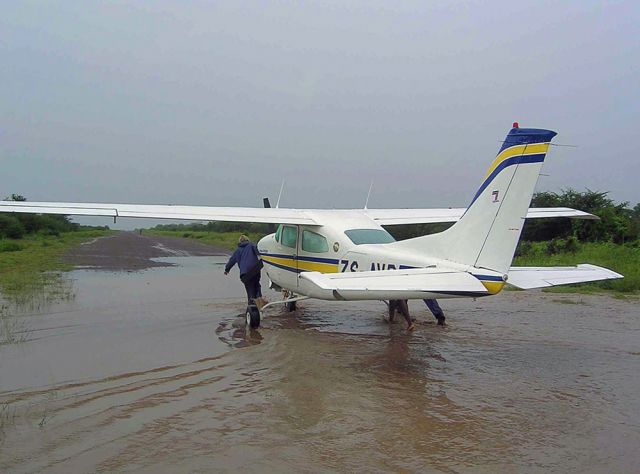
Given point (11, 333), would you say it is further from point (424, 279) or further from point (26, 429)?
point (424, 279)

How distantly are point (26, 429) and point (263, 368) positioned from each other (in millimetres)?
2926

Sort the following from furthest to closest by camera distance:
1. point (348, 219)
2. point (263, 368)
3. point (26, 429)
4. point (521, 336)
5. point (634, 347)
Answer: point (348, 219), point (521, 336), point (634, 347), point (263, 368), point (26, 429)

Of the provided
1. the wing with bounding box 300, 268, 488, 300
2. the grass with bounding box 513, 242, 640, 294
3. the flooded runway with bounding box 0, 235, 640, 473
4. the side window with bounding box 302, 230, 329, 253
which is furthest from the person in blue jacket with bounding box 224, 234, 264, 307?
the grass with bounding box 513, 242, 640, 294

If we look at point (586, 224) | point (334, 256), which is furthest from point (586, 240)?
point (334, 256)

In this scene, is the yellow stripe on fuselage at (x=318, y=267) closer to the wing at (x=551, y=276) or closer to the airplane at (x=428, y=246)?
the airplane at (x=428, y=246)

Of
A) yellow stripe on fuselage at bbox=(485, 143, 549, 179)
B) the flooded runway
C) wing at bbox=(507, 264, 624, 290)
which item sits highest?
yellow stripe on fuselage at bbox=(485, 143, 549, 179)

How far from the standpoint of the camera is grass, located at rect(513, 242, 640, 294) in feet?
50.2

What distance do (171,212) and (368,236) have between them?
3.72m

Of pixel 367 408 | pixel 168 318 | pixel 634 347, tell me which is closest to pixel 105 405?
pixel 367 408

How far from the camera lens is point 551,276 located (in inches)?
318

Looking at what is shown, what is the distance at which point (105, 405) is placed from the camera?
583 cm

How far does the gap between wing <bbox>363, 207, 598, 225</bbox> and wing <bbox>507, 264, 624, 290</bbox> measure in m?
3.87

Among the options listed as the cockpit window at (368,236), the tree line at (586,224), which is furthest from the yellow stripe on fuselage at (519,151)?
the tree line at (586,224)

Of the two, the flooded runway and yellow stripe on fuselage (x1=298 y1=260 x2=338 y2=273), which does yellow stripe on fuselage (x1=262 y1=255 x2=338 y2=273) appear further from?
the flooded runway
